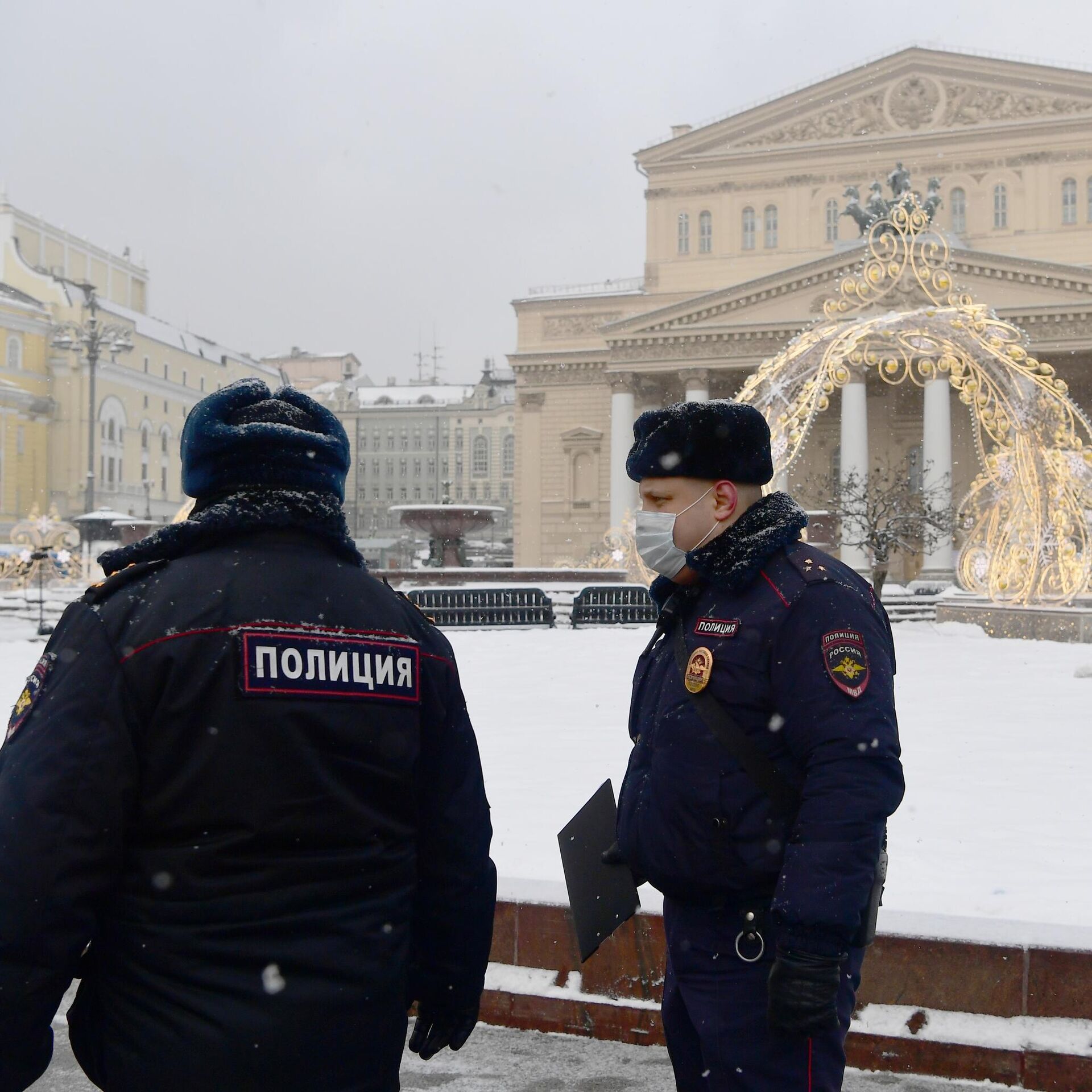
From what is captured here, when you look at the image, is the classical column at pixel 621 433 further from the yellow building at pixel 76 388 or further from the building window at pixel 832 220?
the yellow building at pixel 76 388

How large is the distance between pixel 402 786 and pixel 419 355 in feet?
379

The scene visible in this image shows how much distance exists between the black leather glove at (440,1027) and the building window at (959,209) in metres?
49.8

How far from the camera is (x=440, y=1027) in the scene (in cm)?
242

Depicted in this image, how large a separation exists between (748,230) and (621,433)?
1096 centimetres

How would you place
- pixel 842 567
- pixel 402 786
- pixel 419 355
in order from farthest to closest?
A: pixel 419 355 → pixel 842 567 → pixel 402 786

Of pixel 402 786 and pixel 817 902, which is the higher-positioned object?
pixel 402 786

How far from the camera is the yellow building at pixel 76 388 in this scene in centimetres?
6919

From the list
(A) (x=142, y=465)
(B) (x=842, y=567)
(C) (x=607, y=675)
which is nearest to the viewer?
(B) (x=842, y=567)

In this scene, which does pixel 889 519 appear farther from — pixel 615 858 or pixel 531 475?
pixel 531 475

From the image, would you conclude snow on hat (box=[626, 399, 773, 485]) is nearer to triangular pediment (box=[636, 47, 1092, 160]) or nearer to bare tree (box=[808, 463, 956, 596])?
bare tree (box=[808, 463, 956, 596])

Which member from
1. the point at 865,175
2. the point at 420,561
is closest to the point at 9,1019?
the point at 865,175

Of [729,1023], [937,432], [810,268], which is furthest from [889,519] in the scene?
[729,1023]

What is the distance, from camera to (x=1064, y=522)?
16609mm

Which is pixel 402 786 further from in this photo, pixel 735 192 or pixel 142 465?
pixel 142 465
